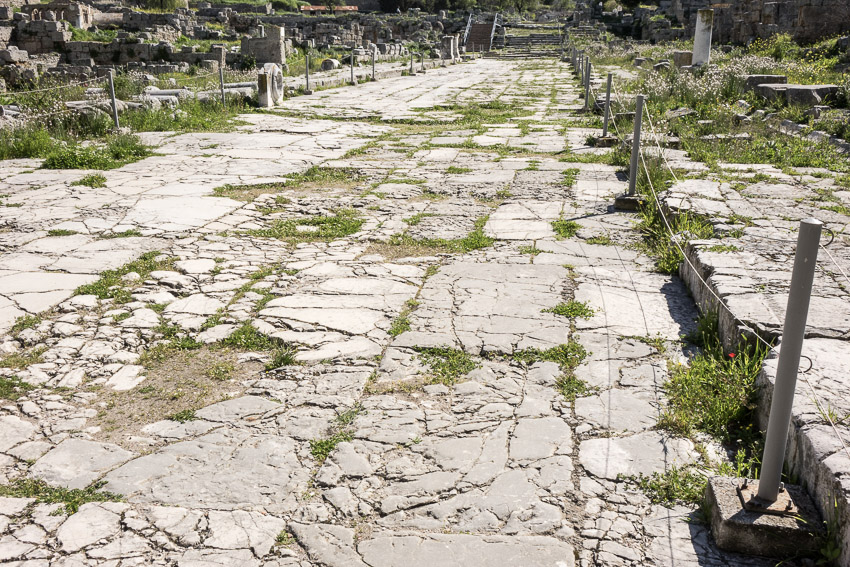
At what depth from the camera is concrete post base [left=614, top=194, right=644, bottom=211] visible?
22.9 feet

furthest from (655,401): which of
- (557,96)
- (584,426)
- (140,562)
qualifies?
(557,96)

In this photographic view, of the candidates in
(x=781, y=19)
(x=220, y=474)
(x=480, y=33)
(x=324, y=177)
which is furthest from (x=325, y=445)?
(x=480, y=33)

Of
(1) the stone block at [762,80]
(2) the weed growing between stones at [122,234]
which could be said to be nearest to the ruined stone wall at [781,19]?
(1) the stone block at [762,80]

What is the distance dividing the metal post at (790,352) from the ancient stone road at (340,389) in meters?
0.35

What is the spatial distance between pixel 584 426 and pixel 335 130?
9810 millimetres

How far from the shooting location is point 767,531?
7.88 feet

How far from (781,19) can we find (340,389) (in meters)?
→ 26.5

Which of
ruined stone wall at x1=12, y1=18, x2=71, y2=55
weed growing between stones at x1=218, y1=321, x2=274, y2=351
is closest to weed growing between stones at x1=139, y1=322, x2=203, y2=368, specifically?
weed growing between stones at x1=218, y1=321, x2=274, y2=351

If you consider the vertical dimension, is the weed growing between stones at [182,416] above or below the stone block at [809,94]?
below

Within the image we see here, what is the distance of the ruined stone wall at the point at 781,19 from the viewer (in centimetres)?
2208

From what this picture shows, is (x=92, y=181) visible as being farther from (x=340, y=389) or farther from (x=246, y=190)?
(x=340, y=389)

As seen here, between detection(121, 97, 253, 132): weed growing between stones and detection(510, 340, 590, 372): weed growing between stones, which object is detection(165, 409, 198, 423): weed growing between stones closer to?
detection(510, 340, 590, 372): weed growing between stones

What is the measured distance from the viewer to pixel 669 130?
34.2ft

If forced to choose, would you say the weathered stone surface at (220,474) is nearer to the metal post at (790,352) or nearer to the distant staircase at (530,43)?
the metal post at (790,352)
